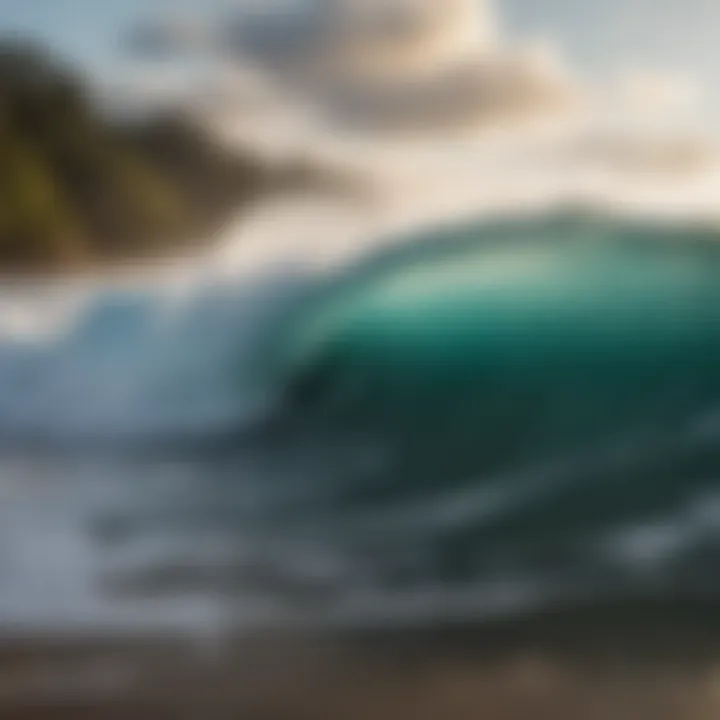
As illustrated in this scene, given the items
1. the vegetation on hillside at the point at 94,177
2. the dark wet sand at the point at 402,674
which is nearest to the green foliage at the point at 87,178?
the vegetation on hillside at the point at 94,177

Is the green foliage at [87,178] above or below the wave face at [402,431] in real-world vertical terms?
above

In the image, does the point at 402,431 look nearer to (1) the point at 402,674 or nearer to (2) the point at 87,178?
(1) the point at 402,674

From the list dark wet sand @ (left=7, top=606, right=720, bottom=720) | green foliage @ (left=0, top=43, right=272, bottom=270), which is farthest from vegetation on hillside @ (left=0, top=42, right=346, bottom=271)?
dark wet sand @ (left=7, top=606, right=720, bottom=720)

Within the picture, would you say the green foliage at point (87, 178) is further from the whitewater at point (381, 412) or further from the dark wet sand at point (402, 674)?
the dark wet sand at point (402, 674)

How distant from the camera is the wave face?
848 mm

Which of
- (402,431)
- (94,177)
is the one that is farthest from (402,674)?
(94,177)

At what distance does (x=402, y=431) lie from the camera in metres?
0.87

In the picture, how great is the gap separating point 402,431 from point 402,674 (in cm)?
21

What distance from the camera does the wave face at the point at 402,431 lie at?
848mm

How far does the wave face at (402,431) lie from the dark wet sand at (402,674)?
3 cm

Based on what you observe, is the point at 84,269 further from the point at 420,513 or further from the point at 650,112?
the point at 650,112

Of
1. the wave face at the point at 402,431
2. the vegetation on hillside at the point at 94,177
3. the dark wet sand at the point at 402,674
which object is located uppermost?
the vegetation on hillside at the point at 94,177

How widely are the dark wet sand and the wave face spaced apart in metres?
0.03

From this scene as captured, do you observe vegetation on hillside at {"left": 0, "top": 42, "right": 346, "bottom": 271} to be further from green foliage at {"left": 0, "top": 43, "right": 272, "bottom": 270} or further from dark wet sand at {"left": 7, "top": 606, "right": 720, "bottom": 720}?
dark wet sand at {"left": 7, "top": 606, "right": 720, "bottom": 720}
